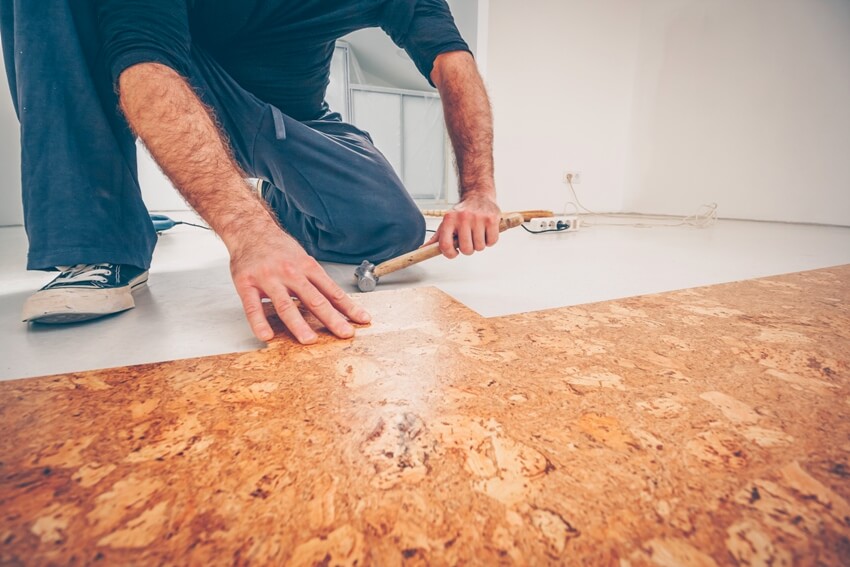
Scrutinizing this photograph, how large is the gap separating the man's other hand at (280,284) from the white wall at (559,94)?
288 cm

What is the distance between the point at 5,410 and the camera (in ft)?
1.59

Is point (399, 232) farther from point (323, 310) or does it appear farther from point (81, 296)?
point (81, 296)

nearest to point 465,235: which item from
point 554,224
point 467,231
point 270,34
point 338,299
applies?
point 467,231

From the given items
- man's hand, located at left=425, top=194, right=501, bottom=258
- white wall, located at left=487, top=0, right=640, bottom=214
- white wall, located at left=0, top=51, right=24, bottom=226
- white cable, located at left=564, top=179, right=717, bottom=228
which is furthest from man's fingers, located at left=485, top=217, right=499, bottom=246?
white wall, located at left=0, top=51, right=24, bottom=226

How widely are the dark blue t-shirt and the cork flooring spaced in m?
0.64

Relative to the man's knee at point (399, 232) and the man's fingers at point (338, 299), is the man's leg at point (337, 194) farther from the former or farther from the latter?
the man's fingers at point (338, 299)

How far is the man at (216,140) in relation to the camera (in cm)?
72

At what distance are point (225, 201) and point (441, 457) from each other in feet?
1.97

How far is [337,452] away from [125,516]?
17cm

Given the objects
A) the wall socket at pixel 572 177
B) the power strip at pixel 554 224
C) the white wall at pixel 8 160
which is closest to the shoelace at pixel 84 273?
the power strip at pixel 554 224

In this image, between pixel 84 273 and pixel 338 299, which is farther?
pixel 84 273

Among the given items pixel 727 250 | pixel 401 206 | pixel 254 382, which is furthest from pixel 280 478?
pixel 727 250

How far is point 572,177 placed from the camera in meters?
3.55

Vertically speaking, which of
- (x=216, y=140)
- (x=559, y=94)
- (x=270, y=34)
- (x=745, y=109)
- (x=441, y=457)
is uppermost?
(x=559, y=94)
